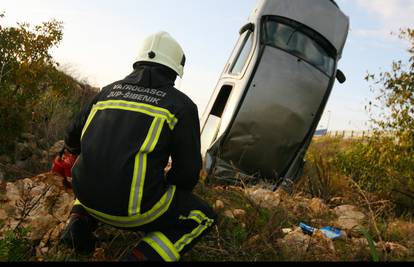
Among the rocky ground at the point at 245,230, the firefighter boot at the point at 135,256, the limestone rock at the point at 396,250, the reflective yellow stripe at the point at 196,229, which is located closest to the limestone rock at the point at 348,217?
the rocky ground at the point at 245,230

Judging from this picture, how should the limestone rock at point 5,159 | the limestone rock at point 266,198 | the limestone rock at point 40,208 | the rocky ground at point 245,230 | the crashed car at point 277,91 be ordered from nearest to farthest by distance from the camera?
the rocky ground at point 245,230, the limestone rock at point 40,208, the limestone rock at point 266,198, the crashed car at point 277,91, the limestone rock at point 5,159

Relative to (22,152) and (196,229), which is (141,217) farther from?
(22,152)

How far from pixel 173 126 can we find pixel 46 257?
1148mm

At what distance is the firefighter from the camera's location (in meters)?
2.28

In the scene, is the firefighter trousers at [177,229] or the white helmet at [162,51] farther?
the white helmet at [162,51]

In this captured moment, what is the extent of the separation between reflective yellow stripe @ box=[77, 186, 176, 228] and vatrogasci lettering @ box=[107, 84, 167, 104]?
0.55 m

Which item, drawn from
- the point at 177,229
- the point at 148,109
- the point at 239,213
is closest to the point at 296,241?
the point at 239,213

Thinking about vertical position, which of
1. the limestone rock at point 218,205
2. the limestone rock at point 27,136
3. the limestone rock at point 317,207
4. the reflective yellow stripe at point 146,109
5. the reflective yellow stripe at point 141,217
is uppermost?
the reflective yellow stripe at point 146,109

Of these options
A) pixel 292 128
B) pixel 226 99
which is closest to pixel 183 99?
pixel 292 128

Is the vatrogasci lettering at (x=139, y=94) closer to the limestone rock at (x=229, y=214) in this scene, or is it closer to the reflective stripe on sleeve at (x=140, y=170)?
the reflective stripe on sleeve at (x=140, y=170)

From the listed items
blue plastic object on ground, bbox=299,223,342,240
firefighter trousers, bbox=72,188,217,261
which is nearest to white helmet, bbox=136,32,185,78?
firefighter trousers, bbox=72,188,217,261

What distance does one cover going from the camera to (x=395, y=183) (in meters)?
5.86

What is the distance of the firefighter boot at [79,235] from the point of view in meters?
2.58

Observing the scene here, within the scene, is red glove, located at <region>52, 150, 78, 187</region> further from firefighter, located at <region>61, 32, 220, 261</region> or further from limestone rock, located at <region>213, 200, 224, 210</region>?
limestone rock, located at <region>213, 200, 224, 210</region>
